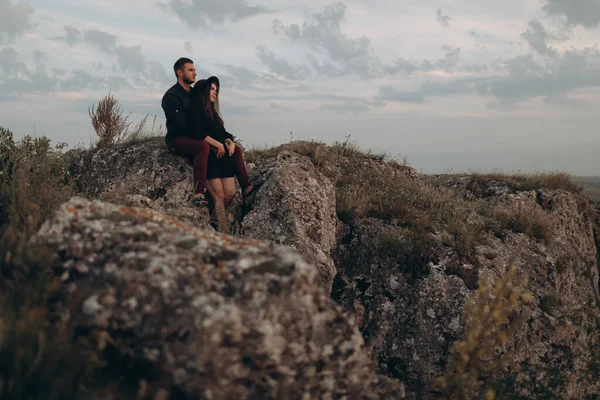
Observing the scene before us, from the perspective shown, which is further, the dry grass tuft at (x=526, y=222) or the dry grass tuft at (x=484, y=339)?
the dry grass tuft at (x=526, y=222)

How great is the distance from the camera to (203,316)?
8.88ft

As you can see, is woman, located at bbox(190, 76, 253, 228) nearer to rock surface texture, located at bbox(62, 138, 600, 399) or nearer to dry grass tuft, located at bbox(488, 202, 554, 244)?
rock surface texture, located at bbox(62, 138, 600, 399)

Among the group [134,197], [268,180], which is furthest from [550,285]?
[134,197]

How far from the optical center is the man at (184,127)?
8.05 m

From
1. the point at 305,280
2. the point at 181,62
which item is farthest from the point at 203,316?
the point at 181,62

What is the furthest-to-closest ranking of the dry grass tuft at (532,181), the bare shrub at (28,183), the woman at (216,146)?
the dry grass tuft at (532,181) → the woman at (216,146) → the bare shrub at (28,183)

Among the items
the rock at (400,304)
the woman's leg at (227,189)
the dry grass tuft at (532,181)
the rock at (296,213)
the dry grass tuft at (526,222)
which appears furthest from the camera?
the dry grass tuft at (532,181)

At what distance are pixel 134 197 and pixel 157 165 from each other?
1492mm

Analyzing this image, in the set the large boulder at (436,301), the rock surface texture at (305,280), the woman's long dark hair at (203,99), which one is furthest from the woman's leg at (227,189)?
the large boulder at (436,301)

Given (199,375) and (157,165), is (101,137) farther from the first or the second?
(199,375)

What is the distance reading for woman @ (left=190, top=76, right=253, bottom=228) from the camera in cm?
827

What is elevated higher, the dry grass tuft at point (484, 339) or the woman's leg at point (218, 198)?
the woman's leg at point (218, 198)

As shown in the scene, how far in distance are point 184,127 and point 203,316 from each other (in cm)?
615

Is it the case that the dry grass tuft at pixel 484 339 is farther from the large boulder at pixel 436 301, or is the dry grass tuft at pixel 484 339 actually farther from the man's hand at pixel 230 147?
the man's hand at pixel 230 147
